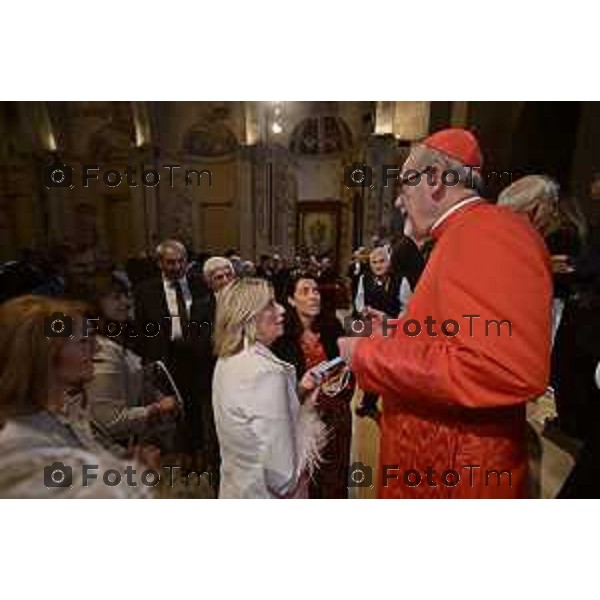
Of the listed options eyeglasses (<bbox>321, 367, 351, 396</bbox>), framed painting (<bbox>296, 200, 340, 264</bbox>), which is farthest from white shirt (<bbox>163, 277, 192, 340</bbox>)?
eyeglasses (<bbox>321, 367, 351, 396</bbox>)

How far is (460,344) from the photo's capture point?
51.0 inches

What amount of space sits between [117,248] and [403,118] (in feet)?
2.85

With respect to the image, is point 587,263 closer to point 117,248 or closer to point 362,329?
point 362,329

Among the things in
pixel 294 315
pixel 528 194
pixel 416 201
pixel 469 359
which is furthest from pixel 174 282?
pixel 528 194

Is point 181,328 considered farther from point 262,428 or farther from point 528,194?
point 528,194

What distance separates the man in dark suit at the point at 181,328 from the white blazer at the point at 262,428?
0.05 m

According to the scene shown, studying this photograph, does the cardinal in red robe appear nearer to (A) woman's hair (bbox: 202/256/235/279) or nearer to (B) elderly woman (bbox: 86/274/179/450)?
(A) woman's hair (bbox: 202/256/235/279)

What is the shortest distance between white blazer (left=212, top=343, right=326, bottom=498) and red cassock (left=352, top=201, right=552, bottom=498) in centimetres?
23

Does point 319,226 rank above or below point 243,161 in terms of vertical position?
below

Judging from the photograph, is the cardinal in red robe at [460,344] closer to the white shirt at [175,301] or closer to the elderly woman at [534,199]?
the elderly woman at [534,199]

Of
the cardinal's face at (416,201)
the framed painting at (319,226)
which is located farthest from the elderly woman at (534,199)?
the framed painting at (319,226)

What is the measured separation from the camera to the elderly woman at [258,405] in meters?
1.45

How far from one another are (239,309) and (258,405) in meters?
0.29

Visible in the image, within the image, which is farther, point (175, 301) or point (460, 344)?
point (175, 301)
